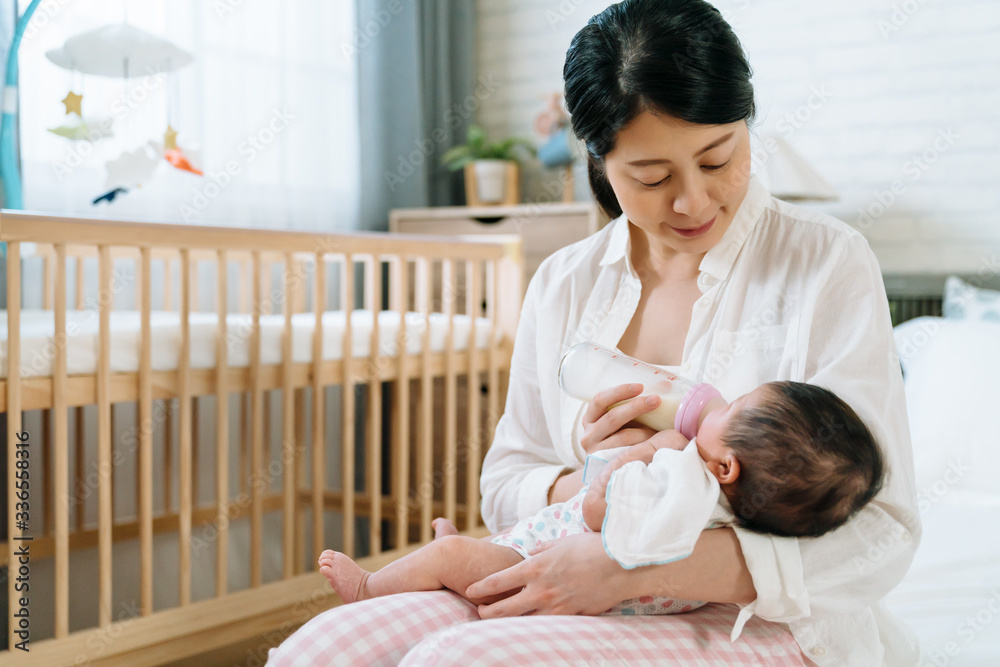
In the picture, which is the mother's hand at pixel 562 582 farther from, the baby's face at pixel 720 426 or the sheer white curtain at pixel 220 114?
the sheer white curtain at pixel 220 114

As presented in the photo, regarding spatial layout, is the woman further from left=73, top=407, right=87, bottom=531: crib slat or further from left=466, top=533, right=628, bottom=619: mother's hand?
left=73, top=407, right=87, bottom=531: crib slat

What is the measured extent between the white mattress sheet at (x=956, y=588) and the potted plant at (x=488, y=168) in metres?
1.87

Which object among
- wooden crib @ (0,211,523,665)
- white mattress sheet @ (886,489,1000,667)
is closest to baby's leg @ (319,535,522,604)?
white mattress sheet @ (886,489,1000,667)

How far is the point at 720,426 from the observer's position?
2.94ft

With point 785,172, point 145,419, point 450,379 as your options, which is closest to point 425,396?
point 450,379

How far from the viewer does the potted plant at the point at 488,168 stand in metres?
3.15

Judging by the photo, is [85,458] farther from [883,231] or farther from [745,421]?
[883,231]

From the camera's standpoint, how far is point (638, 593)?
0.88 m

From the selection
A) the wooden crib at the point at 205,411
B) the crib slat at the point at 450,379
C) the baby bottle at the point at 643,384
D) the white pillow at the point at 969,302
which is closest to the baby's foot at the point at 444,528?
the baby bottle at the point at 643,384

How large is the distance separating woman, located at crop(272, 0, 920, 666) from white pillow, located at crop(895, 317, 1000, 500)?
92 cm

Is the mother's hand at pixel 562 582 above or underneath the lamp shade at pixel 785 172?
underneath

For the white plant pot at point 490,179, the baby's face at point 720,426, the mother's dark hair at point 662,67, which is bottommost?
the baby's face at point 720,426

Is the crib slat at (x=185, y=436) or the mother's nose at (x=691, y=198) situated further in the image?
the crib slat at (x=185, y=436)

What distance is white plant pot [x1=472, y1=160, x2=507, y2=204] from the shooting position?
3.14m
